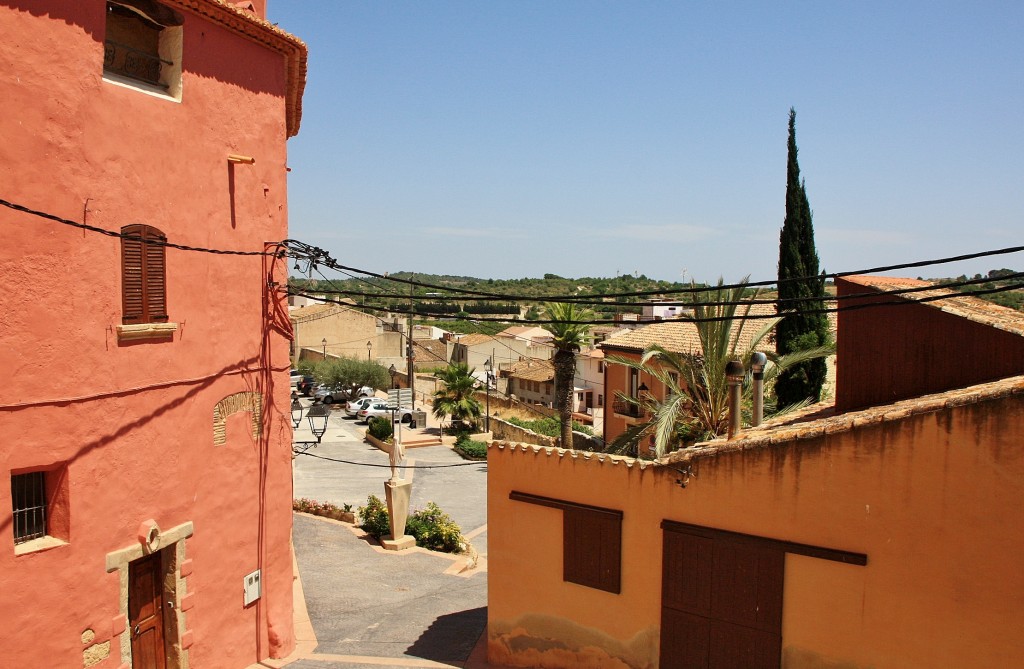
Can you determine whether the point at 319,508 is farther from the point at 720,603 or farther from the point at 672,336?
the point at 720,603

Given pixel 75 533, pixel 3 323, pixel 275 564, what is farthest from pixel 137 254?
pixel 275 564

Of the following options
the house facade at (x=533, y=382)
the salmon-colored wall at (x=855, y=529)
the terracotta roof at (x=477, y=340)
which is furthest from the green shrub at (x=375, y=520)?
the terracotta roof at (x=477, y=340)

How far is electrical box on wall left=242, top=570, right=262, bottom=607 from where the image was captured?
11852mm

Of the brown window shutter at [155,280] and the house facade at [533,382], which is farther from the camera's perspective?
the house facade at [533,382]

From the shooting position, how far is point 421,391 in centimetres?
5869

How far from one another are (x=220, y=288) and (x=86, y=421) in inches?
110

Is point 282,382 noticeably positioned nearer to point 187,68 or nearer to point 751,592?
point 187,68

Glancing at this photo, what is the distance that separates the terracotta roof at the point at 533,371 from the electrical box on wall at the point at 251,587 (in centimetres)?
4482

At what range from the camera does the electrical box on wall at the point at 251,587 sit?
11852 mm

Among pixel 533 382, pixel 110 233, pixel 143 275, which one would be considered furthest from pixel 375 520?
pixel 533 382

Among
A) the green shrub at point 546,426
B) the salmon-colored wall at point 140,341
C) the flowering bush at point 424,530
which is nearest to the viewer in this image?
the salmon-colored wall at point 140,341

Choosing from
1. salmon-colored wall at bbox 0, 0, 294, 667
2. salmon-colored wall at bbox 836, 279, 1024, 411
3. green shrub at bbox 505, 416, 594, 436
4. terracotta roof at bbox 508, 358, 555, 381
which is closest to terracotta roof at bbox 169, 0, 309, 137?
salmon-colored wall at bbox 0, 0, 294, 667

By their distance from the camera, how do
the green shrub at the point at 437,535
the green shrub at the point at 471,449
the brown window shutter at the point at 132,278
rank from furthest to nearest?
1. the green shrub at the point at 471,449
2. the green shrub at the point at 437,535
3. the brown window shutter at the point at 132,278

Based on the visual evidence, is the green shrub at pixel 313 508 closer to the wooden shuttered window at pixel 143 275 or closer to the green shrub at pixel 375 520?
the green shrub at pixel 375 520
